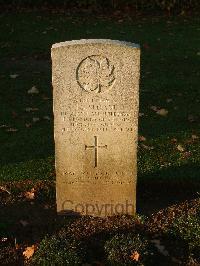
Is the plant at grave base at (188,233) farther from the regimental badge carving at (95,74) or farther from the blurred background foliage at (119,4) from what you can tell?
the blurred background foliage at (119,4)

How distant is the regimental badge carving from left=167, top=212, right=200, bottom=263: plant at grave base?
60.9 inches

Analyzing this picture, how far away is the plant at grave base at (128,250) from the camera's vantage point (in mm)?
4707

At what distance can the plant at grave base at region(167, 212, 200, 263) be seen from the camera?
500 centimetres

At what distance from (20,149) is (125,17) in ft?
32.5

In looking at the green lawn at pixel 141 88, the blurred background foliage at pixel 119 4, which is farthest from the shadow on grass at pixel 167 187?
the blurred background foliage at pixel 119 4

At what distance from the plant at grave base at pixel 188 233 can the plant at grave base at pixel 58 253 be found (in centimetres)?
98

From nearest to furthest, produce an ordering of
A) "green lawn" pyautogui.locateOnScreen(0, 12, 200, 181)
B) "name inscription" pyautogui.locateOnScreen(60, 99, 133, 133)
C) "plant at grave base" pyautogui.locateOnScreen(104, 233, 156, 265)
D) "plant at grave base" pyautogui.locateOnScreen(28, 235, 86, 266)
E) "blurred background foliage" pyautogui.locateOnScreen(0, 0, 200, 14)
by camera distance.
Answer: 1. "plant at grave base" pyautogui.locateOnScreen(28, 235, 86, 266)
2. "plant at grave base" pyautogui.locateOnScreen(104, 233, 156, 265)
3. "name inscription" pyautogui.locateOnScreen(60, 99, 133, 133)
4. "green lawn" pyautogui.locateOnScreen(0, 12, 200, 181)
5. "blurred background foliage" pyautogui.locateOnScreen(0, 0, 200, 14)

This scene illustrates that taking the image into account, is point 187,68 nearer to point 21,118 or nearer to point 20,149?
point 21,118

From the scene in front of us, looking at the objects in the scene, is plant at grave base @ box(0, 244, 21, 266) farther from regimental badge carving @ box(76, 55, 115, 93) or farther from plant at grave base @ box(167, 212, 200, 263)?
regimental badge carving @ box(76, 55, 115, 93)

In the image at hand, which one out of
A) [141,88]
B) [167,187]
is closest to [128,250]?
[167,187]

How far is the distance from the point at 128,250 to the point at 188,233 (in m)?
0.69

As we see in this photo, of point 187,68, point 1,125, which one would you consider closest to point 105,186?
point 1,125

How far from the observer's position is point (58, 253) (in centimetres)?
464

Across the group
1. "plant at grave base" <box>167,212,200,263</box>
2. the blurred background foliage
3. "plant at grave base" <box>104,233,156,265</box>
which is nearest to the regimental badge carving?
"plant at grave base" <box>104,233,156,265</box>
